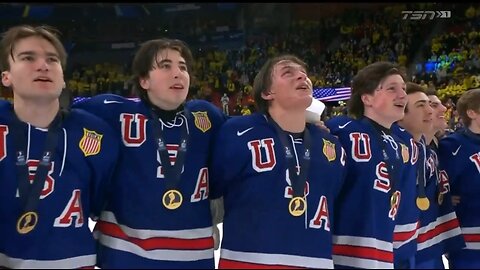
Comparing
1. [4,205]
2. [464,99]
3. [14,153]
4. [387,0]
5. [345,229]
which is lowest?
[345,229]

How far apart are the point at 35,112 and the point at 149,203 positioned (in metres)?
0.45

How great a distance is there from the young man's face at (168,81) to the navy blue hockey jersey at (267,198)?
198mm

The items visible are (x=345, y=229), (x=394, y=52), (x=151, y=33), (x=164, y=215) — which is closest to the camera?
(x=164, y=215)

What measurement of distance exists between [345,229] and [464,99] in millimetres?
1224

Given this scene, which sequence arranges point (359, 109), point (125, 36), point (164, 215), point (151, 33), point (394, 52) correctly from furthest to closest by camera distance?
point (394, 52) < point (125, 36) < point (151, 33) < point (359, 109) < point (164, 215)

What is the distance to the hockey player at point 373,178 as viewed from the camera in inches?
77.5

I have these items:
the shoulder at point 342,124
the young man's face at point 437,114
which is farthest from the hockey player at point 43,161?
the young man's face at point 437,114

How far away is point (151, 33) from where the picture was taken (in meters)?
2.95

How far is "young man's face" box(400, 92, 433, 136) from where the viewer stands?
2.45 metres

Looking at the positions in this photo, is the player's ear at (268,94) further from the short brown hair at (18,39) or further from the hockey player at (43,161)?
the short brown hair at (18,39)

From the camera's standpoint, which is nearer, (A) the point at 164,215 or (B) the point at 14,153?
(B) the point at 14,153

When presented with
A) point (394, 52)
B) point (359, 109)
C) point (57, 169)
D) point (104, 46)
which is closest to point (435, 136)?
point (359, 109)

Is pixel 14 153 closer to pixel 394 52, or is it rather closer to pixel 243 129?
pixel 243 129

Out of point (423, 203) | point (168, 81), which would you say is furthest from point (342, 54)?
point (168, 81)
